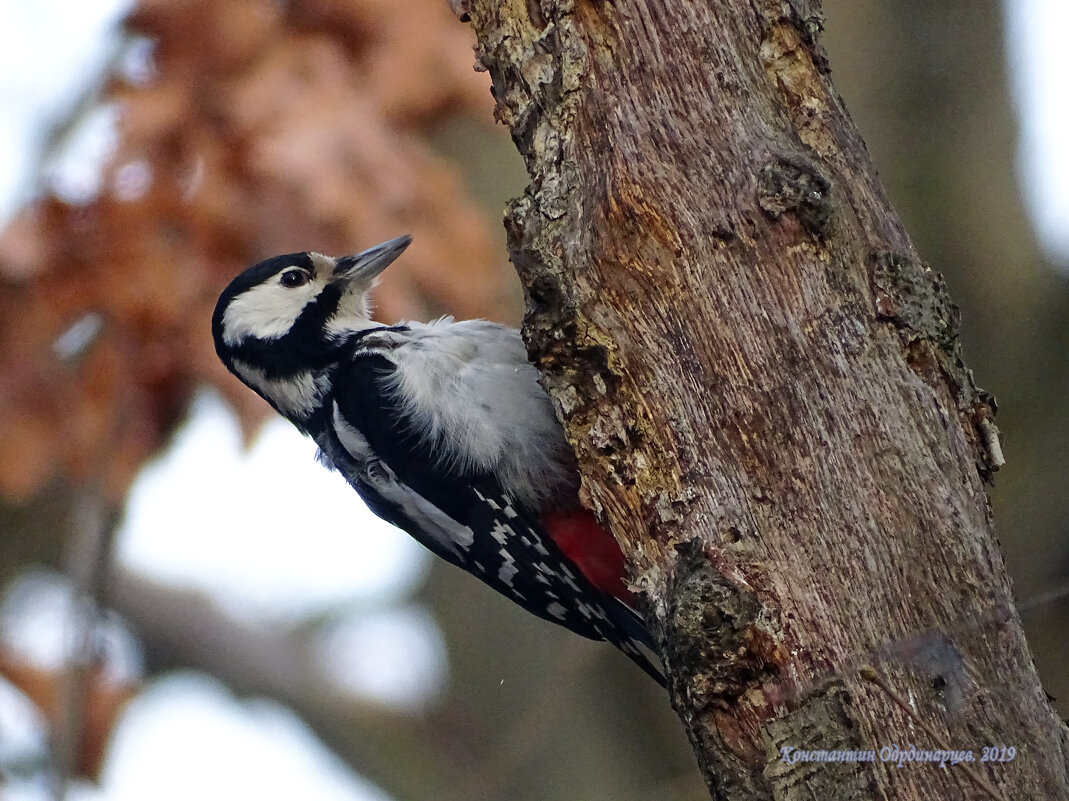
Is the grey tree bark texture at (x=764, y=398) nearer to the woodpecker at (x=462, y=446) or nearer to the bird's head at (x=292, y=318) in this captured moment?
the woodpecker at (x=462, y=446)

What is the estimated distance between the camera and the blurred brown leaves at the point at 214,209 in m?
3.58

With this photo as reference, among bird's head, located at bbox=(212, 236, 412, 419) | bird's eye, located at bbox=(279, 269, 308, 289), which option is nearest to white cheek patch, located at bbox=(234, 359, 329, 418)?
bird's head, located at bbox=(212, 236, 412, 419)

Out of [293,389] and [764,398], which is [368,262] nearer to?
[293,389]

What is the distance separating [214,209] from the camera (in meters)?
3.58

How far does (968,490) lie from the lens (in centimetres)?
178

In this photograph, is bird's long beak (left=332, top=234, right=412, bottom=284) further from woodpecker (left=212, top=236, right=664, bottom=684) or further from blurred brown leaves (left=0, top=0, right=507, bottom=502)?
blurred brown leaves (left=0, top=0, right=507, bottom=502)

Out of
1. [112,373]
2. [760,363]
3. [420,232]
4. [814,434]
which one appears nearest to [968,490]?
[814,434]

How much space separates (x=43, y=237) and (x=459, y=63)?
4.89 ft

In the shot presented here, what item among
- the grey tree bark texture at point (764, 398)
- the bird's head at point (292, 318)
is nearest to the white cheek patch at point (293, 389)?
the bird's head at point (292, 318)

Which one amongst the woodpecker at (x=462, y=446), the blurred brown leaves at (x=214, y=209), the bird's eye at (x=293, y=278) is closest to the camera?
the woodpecker at (x=462, y=446)

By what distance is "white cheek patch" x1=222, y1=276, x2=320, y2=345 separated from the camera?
3395 mm

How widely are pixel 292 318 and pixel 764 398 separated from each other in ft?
6.47

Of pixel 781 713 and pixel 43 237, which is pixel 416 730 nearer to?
pixel 43 237

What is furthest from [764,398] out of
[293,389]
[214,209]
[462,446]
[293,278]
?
[214,209]
